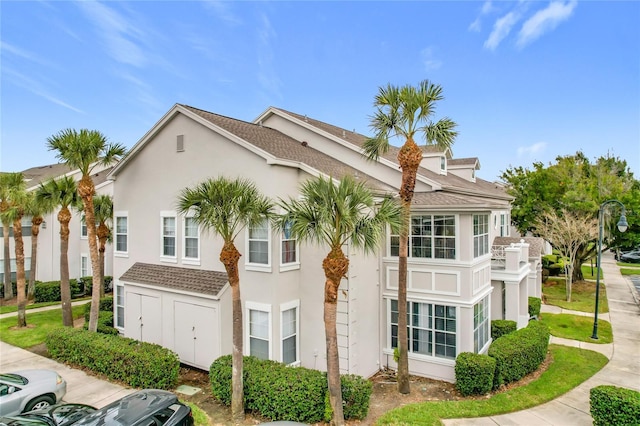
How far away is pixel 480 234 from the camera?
45.8 feet

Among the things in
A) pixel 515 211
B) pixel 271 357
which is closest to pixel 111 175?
pixel 271 357

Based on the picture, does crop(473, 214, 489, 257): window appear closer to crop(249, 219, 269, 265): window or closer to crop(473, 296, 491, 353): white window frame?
crop(473, 296, 491, 353): white window frame

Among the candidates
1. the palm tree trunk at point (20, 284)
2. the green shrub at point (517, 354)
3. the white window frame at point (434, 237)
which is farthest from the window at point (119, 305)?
the green shrub at point (517, 354)

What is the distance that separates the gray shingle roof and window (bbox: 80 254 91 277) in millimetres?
15006

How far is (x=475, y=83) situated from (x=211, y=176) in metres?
17.5

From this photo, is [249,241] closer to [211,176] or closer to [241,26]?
[211,176]

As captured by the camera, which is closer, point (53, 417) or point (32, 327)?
point (53, 417)

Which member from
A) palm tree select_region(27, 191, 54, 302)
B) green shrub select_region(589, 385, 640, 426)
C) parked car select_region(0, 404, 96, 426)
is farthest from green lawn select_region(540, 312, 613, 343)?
palm tree select_region(27, 191, 54, 302)

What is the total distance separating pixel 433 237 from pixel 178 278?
9706mm

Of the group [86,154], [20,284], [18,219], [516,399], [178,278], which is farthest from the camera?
[18,219]

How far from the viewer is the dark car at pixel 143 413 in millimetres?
7172

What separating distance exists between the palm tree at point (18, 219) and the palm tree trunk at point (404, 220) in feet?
59.7

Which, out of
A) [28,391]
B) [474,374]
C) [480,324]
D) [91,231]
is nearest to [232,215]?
[28,391]

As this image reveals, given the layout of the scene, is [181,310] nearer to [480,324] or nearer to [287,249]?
[287,249]
